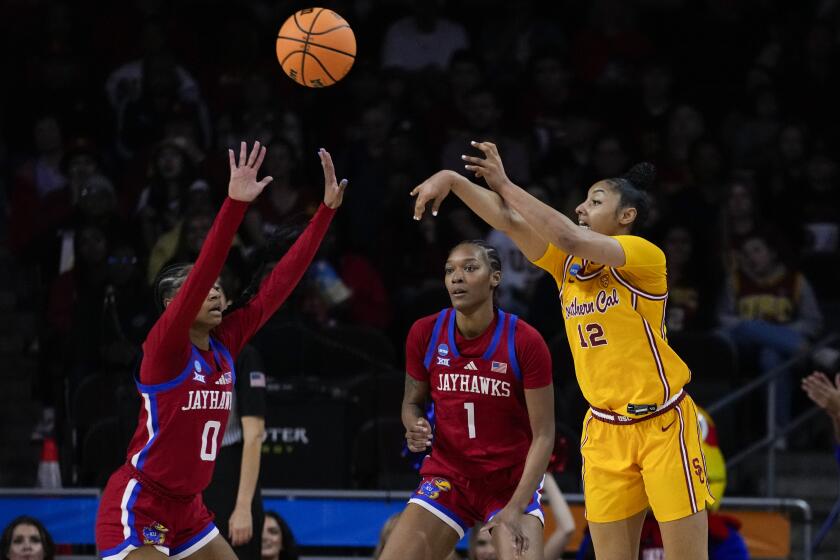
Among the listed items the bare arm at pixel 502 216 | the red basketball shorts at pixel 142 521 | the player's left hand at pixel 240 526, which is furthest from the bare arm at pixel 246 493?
the bare arm at pixel 502 216

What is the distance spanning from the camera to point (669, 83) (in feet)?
48.4

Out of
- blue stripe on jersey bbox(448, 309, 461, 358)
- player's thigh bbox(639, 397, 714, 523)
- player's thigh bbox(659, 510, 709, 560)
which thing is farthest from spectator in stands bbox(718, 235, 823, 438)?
player's thigh bbox(659, 510, 709, 560)

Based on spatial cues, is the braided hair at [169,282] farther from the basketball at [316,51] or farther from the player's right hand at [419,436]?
the basketball at [316,51]

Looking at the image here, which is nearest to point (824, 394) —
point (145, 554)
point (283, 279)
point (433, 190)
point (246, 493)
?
point (433, 190)

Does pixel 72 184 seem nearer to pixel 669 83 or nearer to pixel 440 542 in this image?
pixel 669 83

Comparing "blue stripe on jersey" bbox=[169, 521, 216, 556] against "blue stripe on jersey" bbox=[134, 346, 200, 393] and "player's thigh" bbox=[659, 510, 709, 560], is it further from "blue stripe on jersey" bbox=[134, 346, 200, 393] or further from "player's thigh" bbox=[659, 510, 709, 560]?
"player's thigh" bbox=[659, 510, 709, 560]

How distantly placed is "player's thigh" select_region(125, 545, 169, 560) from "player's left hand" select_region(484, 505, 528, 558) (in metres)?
1.69

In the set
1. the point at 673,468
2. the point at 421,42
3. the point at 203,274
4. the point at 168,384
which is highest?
the point at 421,42

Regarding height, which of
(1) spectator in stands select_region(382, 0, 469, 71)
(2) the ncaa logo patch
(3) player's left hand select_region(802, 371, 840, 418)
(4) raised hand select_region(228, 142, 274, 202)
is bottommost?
(2) the ncaa logo patch

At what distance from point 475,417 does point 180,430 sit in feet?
5.16

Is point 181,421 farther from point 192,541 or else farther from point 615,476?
point 615,476

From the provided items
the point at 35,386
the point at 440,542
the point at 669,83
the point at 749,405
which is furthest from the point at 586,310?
the point at 669,83

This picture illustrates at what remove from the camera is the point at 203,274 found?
7.14 metres

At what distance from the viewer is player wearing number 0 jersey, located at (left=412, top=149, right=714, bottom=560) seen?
742 centimetres
